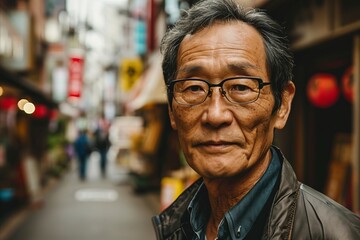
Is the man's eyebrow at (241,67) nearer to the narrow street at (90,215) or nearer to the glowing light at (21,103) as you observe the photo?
the narrow street at (90,215)

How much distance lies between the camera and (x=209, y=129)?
173 centimetres

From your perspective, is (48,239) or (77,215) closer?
(48,239)

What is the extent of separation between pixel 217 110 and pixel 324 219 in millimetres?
550

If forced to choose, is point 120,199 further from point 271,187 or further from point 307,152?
point 271,187

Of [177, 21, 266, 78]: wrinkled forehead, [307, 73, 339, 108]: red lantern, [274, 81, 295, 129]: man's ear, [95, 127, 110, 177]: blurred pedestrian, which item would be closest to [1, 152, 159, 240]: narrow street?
[95, 127, 110, 177]: blurred pedestrian

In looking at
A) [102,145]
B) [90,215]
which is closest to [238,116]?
[90,215]

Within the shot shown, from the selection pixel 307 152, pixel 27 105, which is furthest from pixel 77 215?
pixel 307 152

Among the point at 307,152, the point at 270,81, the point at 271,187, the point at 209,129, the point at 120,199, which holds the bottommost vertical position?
the point at 120,199

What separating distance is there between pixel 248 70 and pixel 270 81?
0.44 ft

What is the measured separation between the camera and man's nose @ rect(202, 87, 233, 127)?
1688 mm

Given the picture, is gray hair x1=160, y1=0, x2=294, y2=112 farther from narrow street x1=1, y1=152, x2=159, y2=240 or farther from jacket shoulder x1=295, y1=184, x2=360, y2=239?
narrow street x1=1, y1=152, x2=159, y2=240

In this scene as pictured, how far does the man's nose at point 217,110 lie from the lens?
1688 mm

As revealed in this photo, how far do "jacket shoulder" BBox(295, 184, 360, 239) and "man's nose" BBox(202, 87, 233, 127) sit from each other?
1.33ft

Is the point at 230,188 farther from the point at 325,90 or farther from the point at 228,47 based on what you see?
the point at 325,90
